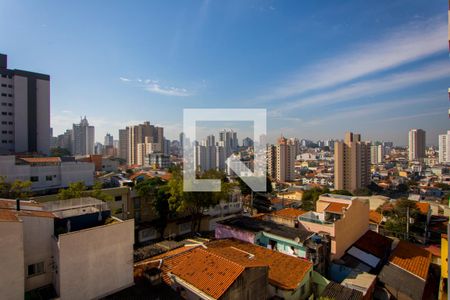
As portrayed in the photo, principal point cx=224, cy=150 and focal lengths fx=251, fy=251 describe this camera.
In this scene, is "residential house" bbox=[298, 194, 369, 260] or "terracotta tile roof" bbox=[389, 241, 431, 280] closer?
"terracotta tile roof" bbox=[389, 241, 431, 280]

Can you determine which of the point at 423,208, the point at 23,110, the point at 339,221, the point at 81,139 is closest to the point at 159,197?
the point at 339,221

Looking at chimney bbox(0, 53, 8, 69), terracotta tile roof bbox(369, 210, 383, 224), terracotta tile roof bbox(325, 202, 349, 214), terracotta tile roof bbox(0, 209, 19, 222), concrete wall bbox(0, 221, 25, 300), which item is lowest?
terracotta tile roof bbox(369, 210, 383, 224)

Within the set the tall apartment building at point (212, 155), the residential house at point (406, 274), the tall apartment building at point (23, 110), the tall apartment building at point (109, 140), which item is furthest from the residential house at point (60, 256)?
the tall apartment building at point (109, 140)

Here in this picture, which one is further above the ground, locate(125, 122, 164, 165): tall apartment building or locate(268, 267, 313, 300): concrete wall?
locate(125, 122, 164, 165): tall apartment building

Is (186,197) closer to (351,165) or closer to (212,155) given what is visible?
(212,155)

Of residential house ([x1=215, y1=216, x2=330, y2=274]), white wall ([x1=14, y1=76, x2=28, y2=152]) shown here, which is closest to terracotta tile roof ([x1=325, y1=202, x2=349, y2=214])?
residential house ([x1=215, y1=216, x2=330, y2=274])

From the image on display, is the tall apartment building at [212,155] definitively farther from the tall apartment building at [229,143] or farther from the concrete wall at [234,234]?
the concrete wall at [234,234]

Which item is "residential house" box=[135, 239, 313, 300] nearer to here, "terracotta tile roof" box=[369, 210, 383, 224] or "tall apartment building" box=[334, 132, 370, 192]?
"terracotta tile roof" box=[369, 210, 383, 224]
